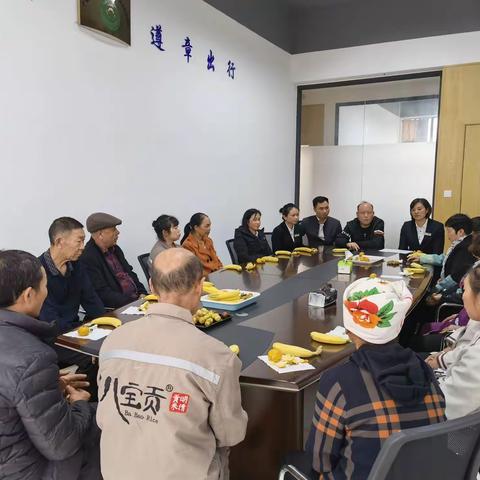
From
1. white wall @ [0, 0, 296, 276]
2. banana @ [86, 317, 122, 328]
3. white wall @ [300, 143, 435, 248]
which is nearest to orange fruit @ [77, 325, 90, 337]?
banana @ [86, 317, 122, 328]

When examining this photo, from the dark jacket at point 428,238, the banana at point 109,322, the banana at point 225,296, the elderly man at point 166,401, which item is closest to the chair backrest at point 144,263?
the banana at point 225,296

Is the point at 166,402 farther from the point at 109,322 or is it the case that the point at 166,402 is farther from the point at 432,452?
the point at 109,322

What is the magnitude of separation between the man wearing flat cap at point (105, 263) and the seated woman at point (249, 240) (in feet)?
4.91

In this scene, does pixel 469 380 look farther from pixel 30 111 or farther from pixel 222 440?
pixel 30 111

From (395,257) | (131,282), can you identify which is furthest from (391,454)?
(395,257)

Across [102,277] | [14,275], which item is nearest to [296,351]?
[14,275]

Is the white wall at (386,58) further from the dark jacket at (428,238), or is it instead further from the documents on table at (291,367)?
the documents on table at (291,367)

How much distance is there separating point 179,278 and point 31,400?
1.71 feet

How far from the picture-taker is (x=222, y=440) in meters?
1.24

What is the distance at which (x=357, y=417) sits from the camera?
110 cm

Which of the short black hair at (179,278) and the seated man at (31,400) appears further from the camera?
the short black hair at (179,278)

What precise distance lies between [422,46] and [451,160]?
1.56m

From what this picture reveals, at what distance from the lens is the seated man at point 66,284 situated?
2463mm

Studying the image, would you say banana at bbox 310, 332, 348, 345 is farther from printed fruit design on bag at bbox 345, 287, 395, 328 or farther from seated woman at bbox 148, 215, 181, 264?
seated woman at bbox 148, 215, 181, 264
